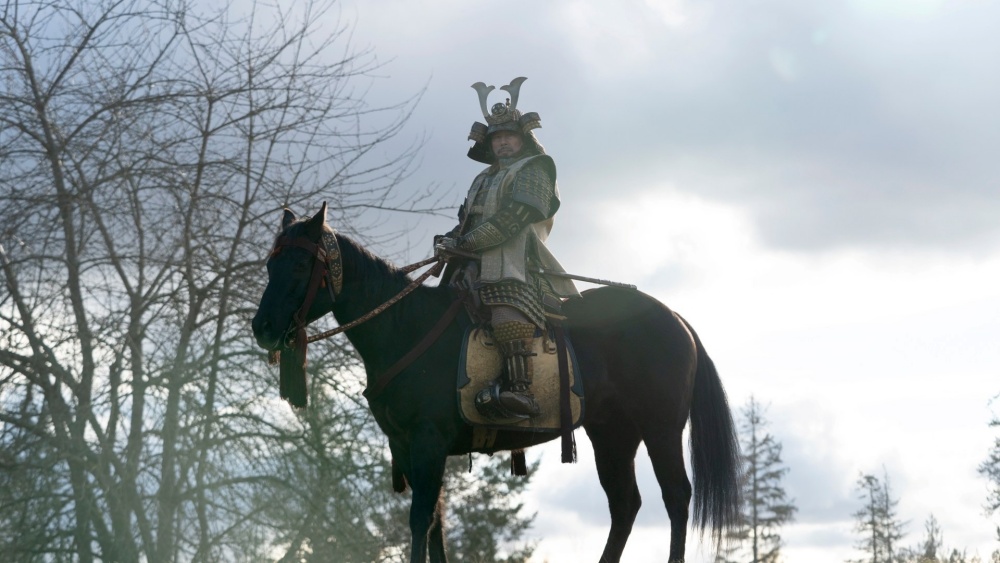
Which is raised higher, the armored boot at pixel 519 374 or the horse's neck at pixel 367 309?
the horse's neck at pixel 367 309

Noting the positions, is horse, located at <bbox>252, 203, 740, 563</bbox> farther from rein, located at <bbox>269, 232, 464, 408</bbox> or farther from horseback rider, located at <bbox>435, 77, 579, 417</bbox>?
horseback rider, located at <bbox>435, 77, 579, 417</bbox>

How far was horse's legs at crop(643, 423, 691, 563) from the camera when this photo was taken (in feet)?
28.0

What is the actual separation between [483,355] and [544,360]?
1.47ft

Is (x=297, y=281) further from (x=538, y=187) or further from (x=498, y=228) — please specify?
(x=538, y=187)

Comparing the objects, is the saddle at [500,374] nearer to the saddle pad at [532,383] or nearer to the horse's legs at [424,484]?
the saddle pad at [532,383]

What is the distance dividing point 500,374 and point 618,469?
1328mm

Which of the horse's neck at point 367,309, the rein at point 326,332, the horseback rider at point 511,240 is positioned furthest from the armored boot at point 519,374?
the horse's neck at point 367,309

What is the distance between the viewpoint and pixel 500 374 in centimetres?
819

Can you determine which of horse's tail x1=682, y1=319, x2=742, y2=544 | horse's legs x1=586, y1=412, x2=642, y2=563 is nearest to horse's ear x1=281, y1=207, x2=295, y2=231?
horse's legs x1=586, y1=412, x2=642, y2=563

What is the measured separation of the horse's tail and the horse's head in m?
2.90

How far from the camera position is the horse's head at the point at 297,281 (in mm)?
7520

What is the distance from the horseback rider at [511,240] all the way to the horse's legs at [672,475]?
1079 millimetres

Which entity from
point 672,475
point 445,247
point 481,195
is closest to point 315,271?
point 445,247

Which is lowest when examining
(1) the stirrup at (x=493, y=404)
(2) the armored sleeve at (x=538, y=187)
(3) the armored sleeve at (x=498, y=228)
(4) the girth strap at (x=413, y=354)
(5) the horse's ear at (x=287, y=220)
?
(1) the stirrup at (x=493, y=404)
